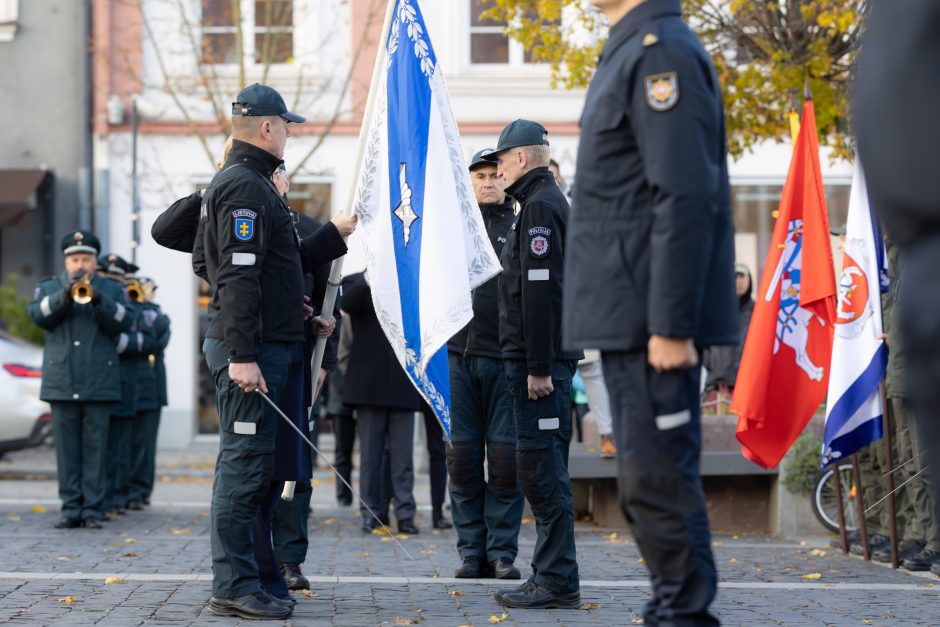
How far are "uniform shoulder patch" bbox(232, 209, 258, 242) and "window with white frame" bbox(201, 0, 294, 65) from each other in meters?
13.8

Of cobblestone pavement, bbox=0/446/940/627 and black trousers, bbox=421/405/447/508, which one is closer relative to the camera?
cobblestone pavement, bbox=0/446/940/627

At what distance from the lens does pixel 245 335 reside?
6000 millimetres

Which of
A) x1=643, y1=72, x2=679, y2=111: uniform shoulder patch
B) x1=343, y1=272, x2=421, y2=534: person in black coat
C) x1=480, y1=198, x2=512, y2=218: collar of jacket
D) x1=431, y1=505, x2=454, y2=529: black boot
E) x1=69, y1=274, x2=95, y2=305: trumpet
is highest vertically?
x1=643, y1=72, x2=679, y2=111: uniform shoulder patch

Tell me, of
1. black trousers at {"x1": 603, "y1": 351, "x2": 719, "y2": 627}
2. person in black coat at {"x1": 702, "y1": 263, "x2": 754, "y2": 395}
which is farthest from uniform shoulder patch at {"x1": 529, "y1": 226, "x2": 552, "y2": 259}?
person in black coat at {"x1": 702, "y1": 263, "x2": 754, "y2": 395}

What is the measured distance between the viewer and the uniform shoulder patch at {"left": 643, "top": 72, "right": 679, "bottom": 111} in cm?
416

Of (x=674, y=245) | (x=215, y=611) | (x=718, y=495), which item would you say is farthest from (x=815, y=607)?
(x=718, y=495)

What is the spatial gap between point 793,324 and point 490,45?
12.7 m

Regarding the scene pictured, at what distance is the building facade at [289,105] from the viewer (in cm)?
1994

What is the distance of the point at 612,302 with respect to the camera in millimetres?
4301

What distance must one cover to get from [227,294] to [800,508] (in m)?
5.46

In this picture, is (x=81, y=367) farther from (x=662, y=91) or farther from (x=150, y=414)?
(x=662, y=91)

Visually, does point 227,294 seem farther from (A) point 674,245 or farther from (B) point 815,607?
(B) point 815,607

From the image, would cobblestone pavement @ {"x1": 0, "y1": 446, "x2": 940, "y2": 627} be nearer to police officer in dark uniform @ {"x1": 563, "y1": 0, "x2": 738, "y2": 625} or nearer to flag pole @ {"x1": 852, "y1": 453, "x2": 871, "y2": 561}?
flag pole @ {"x1": 852, "y1": 453, "x2": 871, "y2": 561}

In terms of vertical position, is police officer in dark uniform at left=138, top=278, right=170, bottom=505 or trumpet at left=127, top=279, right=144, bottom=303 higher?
trumpet at left=127, top=279, right=144, bottom=303
